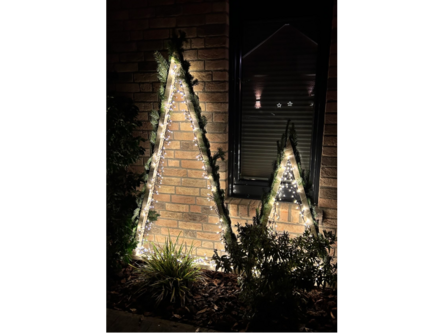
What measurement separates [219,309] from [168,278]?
19.3 inches

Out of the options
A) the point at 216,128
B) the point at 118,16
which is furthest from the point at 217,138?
the point at 118,16

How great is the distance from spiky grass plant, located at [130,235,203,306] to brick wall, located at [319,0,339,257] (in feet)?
4.27

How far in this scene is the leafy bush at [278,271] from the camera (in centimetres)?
196

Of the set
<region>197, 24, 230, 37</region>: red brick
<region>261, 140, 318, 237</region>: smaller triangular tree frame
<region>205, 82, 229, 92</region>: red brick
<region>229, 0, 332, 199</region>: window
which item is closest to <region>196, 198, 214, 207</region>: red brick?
<region>229, 0, 332, 199</region>: window

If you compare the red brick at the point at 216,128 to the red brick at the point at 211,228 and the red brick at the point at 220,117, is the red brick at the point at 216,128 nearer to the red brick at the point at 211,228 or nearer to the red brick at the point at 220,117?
the red brick at the point at 220,117

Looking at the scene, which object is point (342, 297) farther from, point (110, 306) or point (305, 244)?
point (110, 306)

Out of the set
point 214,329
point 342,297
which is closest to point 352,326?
point 342,297

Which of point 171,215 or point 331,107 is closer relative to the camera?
point 331,107

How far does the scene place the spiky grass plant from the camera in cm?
233

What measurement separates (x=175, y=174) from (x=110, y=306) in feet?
4.32

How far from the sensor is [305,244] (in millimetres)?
2020

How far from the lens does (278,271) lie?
195cm

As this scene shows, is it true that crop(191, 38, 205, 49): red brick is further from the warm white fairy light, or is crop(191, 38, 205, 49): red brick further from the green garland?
Answer: the warm white fairy light

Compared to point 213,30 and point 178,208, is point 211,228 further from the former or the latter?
point 213,30
